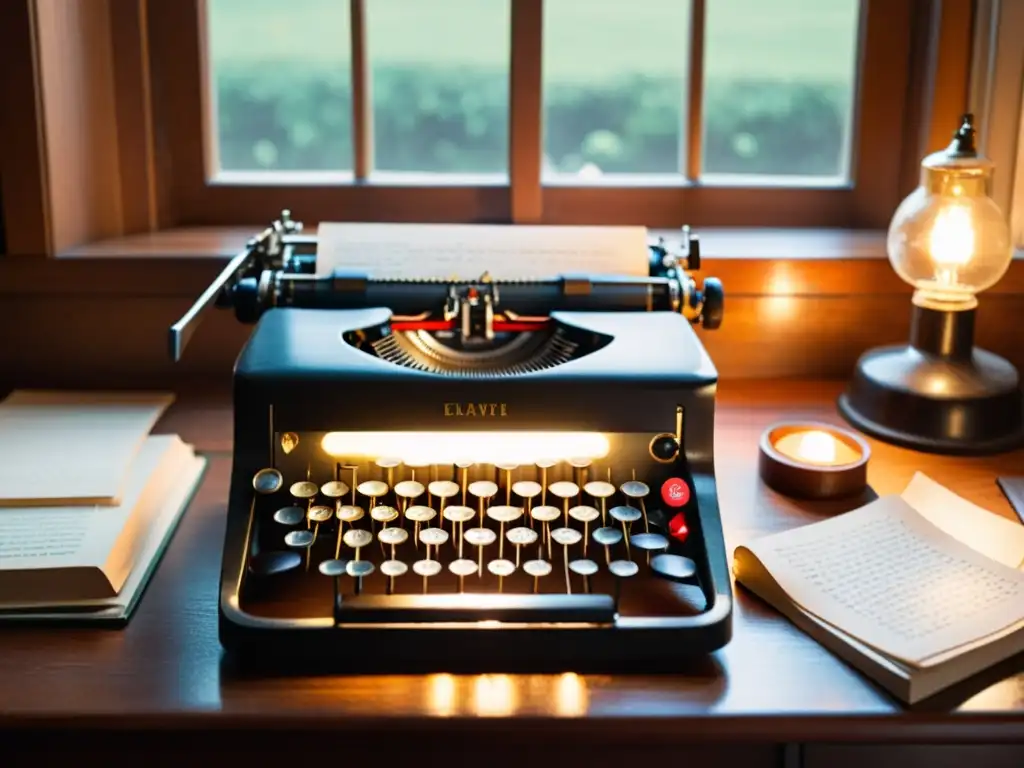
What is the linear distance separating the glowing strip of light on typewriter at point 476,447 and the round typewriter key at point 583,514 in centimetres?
6

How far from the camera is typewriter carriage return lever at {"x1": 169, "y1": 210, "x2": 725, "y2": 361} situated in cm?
129

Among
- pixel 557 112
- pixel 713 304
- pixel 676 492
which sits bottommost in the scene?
pixel 676 492

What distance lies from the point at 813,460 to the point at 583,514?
0.36m

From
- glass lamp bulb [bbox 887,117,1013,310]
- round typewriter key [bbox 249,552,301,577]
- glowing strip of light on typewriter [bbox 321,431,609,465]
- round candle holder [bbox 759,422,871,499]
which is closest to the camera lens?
round typewriter key [bbox 249,552,301,577]

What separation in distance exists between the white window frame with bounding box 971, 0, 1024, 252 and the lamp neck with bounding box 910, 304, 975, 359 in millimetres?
206

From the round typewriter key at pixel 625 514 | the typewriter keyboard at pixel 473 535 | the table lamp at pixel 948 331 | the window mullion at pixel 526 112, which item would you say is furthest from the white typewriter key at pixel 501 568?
the window mullion at pixel 526 112

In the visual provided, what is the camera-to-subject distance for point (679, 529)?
1.09m

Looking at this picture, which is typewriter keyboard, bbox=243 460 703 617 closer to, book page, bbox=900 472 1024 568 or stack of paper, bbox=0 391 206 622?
stack of paper, bbox=0 391 206 622

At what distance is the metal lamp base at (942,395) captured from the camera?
1.41 m

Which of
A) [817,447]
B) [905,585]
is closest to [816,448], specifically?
[817,447]

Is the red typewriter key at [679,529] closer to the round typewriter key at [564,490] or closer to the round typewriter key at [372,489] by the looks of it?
the round typewriter key at [564,490]

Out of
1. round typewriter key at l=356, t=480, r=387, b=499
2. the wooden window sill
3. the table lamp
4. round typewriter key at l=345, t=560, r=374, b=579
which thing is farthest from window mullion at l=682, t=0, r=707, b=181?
round typewriter key at l=345, t=560, r=374, b=579

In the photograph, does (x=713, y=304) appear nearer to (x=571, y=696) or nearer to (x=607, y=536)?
(x=607, y=536)

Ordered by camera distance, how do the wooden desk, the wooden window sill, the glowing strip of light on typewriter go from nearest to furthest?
the wooden desk
the glowing strip of light on typewriter
the wooden window sill
